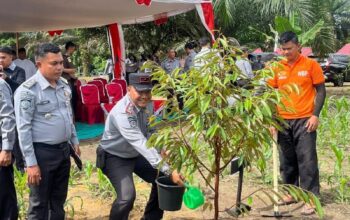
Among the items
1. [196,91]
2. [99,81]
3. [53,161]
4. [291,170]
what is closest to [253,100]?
[196,91]

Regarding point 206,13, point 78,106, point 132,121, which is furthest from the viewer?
point 78,106

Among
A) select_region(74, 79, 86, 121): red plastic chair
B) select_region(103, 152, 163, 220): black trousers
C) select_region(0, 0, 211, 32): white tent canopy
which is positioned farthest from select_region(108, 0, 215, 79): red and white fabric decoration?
select_region(103, 152, 163, 220): black trousers

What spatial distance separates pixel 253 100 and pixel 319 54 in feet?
38.9

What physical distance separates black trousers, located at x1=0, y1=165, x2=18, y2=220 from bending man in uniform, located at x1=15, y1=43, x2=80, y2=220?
0.51 metres

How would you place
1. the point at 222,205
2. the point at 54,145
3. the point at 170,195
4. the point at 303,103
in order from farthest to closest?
the point at 222,205 → the point at 303,103 → the point at 54,145 → the point at 170,195

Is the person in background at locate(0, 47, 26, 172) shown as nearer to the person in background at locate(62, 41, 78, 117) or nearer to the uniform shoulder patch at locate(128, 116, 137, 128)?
the uniform shoulder patch at locate(128, 116, 137, 128)

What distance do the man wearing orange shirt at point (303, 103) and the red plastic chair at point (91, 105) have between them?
5.01 meters

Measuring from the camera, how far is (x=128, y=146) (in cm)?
352

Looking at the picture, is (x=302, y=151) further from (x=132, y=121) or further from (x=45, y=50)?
(x=45, y=50)

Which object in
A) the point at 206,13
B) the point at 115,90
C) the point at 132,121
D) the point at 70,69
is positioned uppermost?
the point at 206,13

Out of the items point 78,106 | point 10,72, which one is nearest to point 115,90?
point 78,106

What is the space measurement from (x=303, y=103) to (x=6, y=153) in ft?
8.14

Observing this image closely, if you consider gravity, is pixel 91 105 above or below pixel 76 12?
below

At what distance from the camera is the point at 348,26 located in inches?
1270
